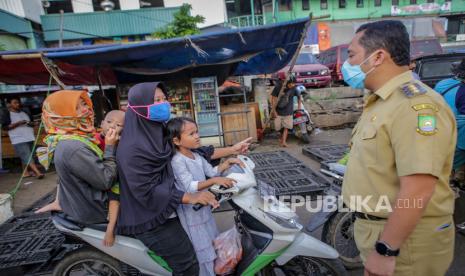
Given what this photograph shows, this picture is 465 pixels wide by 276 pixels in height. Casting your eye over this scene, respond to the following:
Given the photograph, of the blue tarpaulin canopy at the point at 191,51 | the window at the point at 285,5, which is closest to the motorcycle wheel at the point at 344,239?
the blue tarpaulin canopy at the point at 191,51

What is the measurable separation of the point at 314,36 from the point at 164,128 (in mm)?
24161

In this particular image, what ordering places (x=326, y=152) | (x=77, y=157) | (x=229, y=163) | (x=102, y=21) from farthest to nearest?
(x=102, y=21), (x=326, y=152), (x=229, y=163), (x=77, y=157)

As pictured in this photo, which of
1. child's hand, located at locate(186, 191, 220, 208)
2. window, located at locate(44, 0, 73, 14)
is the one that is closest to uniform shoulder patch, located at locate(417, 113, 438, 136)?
child's hand, located at locate(186, 191, 220, 208)

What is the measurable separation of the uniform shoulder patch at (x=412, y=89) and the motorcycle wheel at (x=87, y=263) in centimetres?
222

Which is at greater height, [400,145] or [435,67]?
[435,67]

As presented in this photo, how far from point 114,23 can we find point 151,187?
16.6m

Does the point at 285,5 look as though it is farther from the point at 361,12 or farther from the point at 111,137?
the point at 111,137

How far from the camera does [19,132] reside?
19.2 ft

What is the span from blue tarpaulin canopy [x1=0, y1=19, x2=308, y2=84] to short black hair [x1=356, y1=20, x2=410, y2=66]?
3.51 meters

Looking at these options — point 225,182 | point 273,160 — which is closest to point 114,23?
point 273,160

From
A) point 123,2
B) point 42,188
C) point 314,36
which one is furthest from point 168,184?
point 314,36

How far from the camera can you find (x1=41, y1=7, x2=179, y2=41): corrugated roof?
15055mm

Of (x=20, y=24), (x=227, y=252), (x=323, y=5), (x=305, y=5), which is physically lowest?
(x=227, y=252)

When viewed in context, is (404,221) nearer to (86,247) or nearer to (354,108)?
(86,247)
